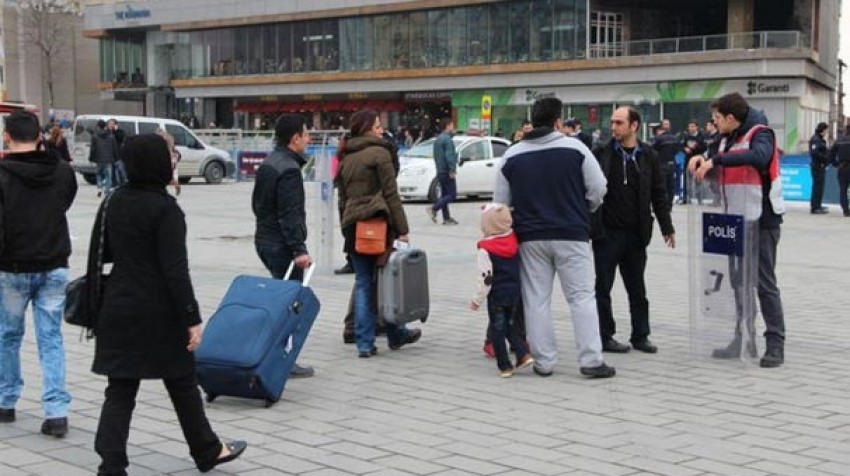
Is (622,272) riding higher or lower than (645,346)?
higher

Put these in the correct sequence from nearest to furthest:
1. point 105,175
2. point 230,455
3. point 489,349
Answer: point 230,455 → point 489,349 → point 105,175

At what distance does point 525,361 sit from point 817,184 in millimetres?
17708

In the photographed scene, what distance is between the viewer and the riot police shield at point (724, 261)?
8.02 metres

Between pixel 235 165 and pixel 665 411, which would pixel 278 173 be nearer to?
pixel 665 411

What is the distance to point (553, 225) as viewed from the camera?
7559 millimetres

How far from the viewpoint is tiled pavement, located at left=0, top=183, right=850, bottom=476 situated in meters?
5.70

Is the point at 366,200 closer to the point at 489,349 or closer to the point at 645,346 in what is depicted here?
the point at 489,349

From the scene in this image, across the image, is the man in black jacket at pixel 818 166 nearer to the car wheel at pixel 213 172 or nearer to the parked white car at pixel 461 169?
the parked white car at pixel 461 169

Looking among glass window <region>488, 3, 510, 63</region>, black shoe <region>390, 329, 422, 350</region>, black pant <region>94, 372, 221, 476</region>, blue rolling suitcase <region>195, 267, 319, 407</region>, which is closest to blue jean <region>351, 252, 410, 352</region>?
black shoe <region>390, 329, 422, 350</region>

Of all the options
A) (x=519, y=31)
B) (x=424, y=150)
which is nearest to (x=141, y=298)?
(x=424, y=150)

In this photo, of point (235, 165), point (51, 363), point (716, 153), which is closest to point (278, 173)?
point (51, 363)

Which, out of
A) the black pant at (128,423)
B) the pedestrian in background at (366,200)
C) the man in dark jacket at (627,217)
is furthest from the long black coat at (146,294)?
the man in dark jacket at (627,217)

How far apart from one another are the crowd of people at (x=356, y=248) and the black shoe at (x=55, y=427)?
12 mm

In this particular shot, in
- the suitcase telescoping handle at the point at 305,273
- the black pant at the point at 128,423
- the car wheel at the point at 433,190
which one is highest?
the suitcase telescoping handle at the point at 305,273
